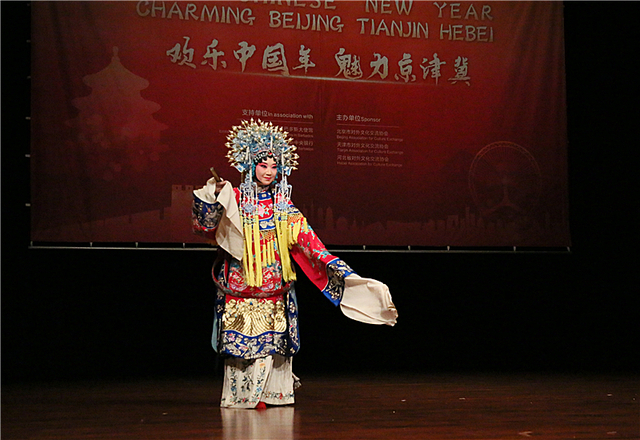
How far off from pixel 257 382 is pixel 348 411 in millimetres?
418

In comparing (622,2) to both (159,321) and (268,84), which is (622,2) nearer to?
(268,84)

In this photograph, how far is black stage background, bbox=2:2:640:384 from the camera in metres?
5.07

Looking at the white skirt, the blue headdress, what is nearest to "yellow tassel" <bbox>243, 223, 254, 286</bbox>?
the blue headdress

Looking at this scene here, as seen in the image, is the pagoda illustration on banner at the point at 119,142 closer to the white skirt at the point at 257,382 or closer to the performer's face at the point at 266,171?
the performer's face at the point at 266,171

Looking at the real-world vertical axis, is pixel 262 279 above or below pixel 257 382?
above

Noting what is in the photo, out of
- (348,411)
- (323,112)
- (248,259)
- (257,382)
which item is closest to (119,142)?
(323,112)

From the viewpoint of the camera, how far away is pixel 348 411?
3457mm

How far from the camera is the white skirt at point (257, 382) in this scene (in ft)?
11.7

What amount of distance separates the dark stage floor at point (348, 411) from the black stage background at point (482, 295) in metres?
0.50

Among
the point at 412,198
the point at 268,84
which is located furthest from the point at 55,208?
the point at 412,198

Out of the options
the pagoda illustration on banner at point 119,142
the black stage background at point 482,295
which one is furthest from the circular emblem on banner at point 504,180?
the pagoda illustration on banner at point 119,142

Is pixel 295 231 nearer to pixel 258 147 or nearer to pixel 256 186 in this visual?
pixel 256 186

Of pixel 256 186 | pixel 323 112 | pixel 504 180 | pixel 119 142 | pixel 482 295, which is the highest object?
pixel 323 112

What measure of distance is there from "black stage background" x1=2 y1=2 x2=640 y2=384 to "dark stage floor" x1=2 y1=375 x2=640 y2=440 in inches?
19.7
